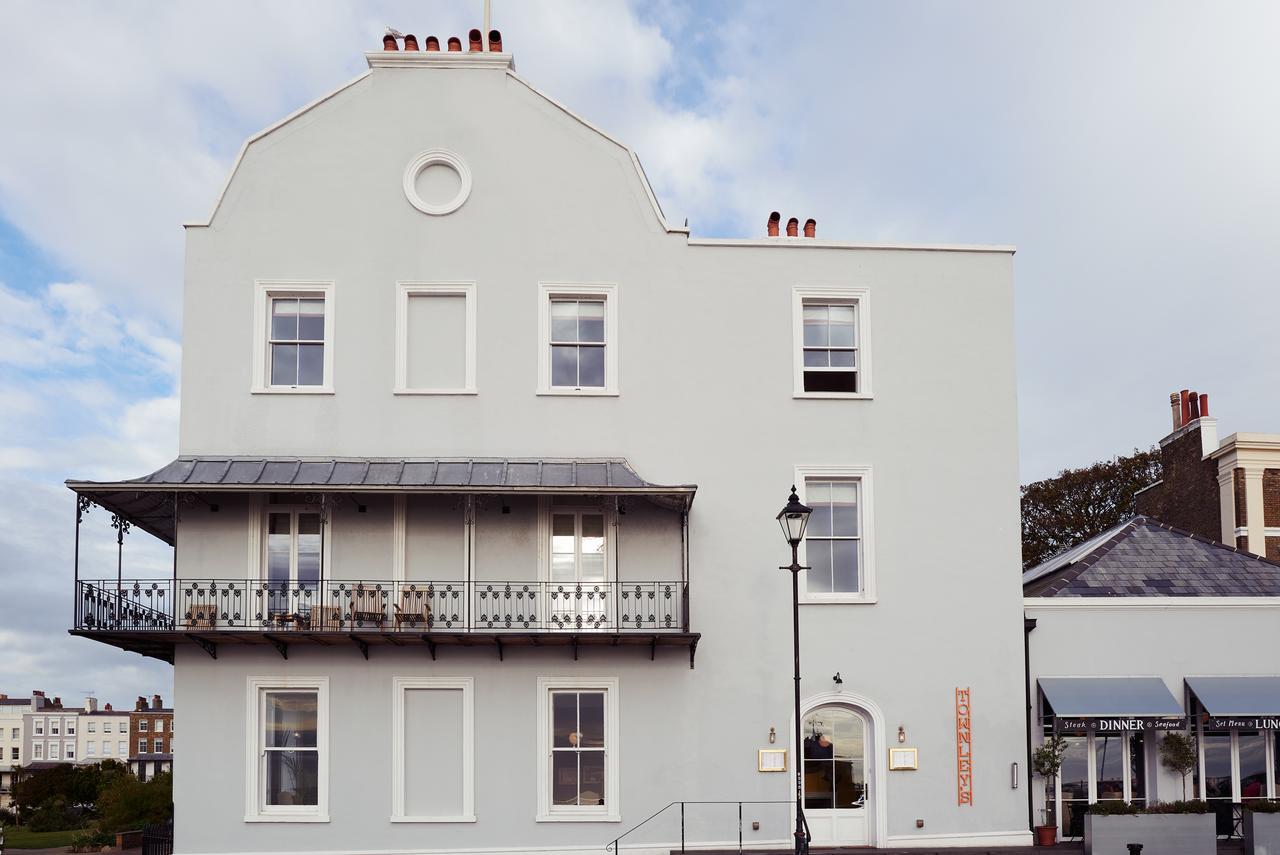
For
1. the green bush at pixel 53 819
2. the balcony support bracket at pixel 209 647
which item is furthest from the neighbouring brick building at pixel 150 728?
the balcony support bracket at pixel 209 647

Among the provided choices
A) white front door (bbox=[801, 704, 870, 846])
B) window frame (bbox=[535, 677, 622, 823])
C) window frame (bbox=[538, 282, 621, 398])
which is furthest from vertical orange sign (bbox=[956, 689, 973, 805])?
window frame (bbox=[538, 282, 621, 398])

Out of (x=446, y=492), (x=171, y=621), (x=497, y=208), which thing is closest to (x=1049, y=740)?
(x=446, y=492)

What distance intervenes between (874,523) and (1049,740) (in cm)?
436

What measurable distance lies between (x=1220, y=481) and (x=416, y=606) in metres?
23.3

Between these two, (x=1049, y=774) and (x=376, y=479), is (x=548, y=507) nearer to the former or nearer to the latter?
(x=376, y=479)

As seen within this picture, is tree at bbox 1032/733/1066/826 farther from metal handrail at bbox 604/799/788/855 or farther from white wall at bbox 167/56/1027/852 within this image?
metal handrail at bbox 604/799/788/855

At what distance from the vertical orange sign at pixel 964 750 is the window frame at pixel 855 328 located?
500cm

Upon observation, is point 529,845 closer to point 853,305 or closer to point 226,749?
point 226,749

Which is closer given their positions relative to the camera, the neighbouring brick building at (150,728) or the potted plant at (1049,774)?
the potted plant at (1049,774)

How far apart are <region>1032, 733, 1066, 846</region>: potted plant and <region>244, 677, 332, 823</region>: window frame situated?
10898mm

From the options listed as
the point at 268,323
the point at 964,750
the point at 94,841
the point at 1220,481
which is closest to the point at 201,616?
the point at 268,323

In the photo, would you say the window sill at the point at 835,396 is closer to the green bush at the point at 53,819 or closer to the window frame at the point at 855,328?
the window frame at the point at 855,328

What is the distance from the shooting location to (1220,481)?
1324 inches

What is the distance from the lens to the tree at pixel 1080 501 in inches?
1647
